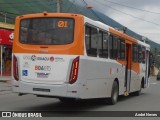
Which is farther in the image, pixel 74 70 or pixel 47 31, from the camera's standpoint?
pixel 47 31

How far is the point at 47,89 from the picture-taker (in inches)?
536

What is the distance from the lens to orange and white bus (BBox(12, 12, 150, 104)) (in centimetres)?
1352

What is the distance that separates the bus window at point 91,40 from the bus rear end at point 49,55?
47 cm

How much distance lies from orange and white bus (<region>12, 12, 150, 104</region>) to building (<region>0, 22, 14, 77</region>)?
2379 cm

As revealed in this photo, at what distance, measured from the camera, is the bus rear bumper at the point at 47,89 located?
13383mm

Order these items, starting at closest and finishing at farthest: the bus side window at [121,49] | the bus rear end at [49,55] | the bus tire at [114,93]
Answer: the bus rear end at [49,55] → the bus tire at [114,93] → the bus side window at [121,49]

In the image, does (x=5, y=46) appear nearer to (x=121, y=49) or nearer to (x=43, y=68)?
(x=121, y=49)

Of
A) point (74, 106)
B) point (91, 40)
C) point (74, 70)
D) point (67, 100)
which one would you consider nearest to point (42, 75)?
point (74, 70)

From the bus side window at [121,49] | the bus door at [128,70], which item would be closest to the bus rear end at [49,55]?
the bus side window at [121,49]

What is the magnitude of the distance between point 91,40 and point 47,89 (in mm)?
2256

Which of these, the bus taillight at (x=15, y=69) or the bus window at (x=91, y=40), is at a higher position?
the bus window at (x=91, y=40)

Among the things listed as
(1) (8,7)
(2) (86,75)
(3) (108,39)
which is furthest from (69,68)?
(1) (8,7)

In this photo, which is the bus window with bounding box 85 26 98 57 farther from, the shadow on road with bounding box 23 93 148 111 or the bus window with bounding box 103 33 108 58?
the shadow on road with bounding box 23 93 148 111

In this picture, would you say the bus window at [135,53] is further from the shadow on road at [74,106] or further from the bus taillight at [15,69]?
the bus taillight at [15,69]
